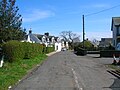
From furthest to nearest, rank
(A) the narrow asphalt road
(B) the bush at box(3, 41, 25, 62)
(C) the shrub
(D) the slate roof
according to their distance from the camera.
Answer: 1. (D) the slate roof
2. (C) the shrub
3. (B) the bush at box(3, 41, 25, 62)
4. (A) the narrow asphalt road

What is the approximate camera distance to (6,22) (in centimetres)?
3616

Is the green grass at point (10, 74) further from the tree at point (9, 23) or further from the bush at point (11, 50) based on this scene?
the tree at point (9, 23)

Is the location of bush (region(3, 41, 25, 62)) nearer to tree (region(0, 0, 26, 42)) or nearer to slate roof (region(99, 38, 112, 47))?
tree (region(0, 0, 26, 42))

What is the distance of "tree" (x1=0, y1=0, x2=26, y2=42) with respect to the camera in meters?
35.3

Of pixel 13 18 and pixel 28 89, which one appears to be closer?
pixel 28 89

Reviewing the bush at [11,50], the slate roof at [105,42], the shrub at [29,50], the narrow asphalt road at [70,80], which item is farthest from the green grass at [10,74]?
the slate roof at [105,42]

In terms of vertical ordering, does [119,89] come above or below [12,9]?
below

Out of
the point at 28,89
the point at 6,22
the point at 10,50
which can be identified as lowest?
the point at 28,89

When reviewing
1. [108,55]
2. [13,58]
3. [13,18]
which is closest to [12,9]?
[13,18]

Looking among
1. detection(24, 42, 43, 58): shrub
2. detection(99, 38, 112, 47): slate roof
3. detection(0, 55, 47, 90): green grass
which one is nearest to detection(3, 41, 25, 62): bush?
detection(0, 55, 47, 90): green grass

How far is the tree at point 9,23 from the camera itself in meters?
35.3

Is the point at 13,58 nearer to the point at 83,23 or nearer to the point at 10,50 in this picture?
the point at 10,50

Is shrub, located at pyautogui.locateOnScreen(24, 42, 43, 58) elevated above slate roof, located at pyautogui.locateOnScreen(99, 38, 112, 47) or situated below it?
below

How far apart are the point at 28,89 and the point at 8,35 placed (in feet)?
79.2
